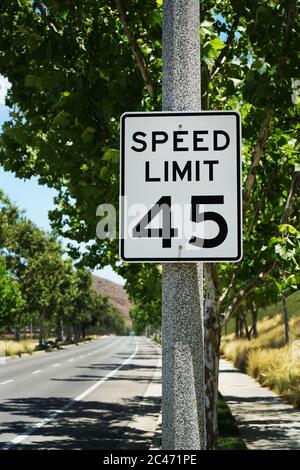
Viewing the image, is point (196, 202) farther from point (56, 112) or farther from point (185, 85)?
point (56, 112)

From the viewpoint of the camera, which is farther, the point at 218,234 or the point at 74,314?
the point at 74,314

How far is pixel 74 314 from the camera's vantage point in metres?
90.3

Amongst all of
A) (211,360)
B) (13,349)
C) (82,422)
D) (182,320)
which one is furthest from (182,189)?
(13,349)

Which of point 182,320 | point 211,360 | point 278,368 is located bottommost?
point 278,368

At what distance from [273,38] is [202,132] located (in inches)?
203

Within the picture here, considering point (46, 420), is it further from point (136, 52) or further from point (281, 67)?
point (281, 67)

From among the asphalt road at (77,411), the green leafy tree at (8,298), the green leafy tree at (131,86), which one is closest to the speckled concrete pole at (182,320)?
the green leafy tree at (131,86)

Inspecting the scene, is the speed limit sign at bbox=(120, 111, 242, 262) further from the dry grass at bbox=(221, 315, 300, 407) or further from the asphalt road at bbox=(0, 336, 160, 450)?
the dry grass at bbox=(221, 315, 300, 407)

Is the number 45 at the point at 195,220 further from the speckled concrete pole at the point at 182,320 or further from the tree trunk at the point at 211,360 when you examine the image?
the tree trunk at the point at 211,360

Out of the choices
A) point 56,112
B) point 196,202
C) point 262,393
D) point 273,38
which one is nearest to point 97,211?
point 56,112

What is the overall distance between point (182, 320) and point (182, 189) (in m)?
0.57

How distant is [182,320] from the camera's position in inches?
111

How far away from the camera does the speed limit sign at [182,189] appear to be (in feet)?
9.63

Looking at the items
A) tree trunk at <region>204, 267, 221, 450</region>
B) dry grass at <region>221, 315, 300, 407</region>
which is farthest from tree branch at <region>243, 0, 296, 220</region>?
dry grass at <region>221, 315, 300, 407</region>
